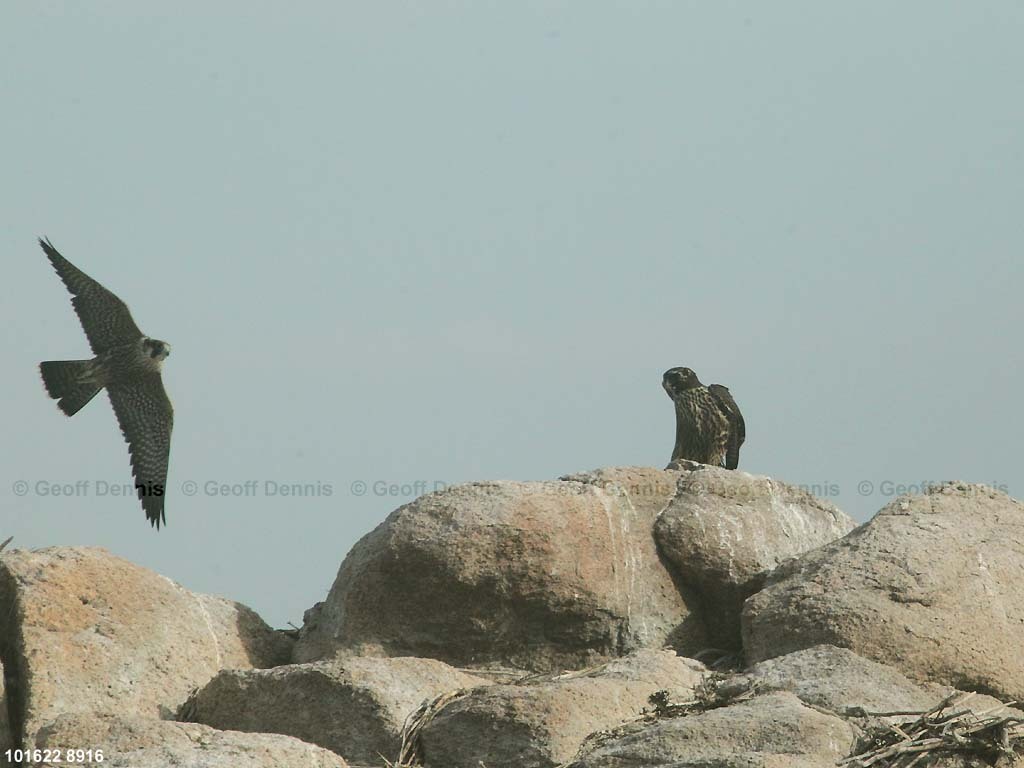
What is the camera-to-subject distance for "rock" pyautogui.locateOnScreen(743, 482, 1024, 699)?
643 centimetres

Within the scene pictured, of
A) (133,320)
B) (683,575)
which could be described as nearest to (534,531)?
(683,575)

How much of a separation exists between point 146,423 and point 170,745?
6.44 meters

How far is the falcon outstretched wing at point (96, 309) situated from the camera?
1059cm

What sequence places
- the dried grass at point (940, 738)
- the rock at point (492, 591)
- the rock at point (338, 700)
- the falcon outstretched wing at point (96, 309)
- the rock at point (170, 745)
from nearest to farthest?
the rock at point (170, 745) < the dried grass at point (940, 738) < the rock at point (338, 700) < the rock at point (492, 591) < the falcon outstretched wing at point (96, 309)

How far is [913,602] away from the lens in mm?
6617

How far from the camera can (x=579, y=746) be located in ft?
17.7

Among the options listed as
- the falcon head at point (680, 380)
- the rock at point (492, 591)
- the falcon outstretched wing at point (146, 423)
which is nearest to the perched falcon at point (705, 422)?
the falcon head at point (680, 380)

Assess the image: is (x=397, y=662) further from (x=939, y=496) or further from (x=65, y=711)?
(x=939, y=496)

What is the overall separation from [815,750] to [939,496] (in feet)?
9.48

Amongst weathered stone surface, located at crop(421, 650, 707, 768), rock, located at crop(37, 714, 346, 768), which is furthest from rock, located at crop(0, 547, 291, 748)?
weathered stone surface, located at crop(421, 650, 707, 768)

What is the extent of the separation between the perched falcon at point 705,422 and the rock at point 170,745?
7043 mm

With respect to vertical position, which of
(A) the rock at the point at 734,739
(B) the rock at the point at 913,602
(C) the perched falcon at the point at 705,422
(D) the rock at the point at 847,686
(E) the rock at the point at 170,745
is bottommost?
(E) the rock at the point at 170,745

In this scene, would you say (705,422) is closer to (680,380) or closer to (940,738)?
(680,380)

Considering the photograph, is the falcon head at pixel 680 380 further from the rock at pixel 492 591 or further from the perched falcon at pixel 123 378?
the rock at pixel 492 591
